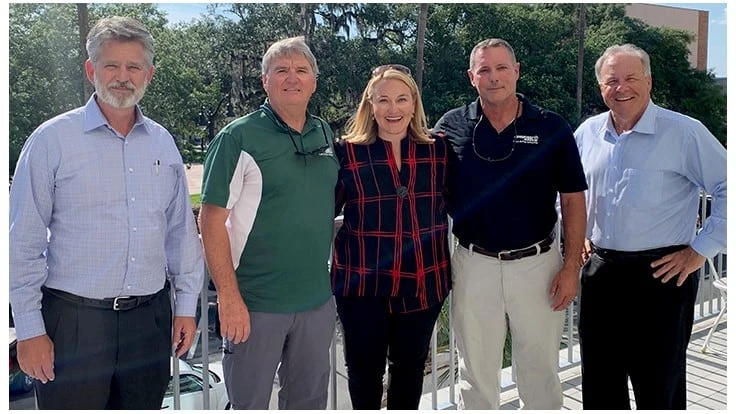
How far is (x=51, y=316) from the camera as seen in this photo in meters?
1.94

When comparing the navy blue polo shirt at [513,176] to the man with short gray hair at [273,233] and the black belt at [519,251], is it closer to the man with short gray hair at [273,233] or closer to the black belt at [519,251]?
the black belt at [519,251]

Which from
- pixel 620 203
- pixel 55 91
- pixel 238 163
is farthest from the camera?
pixel 55 91

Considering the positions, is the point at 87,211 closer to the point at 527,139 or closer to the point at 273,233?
the point at 273,233

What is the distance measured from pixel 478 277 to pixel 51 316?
5.15 ft

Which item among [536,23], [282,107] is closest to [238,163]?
[282,107]

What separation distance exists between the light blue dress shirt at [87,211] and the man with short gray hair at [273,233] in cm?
20

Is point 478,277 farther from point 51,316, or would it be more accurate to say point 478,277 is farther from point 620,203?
point 51,316

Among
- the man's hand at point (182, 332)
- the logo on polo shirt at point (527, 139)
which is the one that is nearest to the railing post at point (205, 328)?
the man's hand at point (182, 332)

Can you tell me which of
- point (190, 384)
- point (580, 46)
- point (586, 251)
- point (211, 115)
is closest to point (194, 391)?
point (190, 384)

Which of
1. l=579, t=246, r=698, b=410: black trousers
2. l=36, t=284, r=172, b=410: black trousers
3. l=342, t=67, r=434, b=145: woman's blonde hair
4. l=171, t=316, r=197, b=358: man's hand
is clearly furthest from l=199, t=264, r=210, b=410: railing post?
l=579, t=246, r=698, b=410: black trousers

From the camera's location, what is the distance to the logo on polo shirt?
2479 millimetres

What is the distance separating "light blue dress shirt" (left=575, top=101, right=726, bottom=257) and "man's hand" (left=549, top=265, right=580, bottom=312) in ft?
0.66

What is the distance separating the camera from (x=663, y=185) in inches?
98.3

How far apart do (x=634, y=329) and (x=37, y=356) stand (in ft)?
7.19
